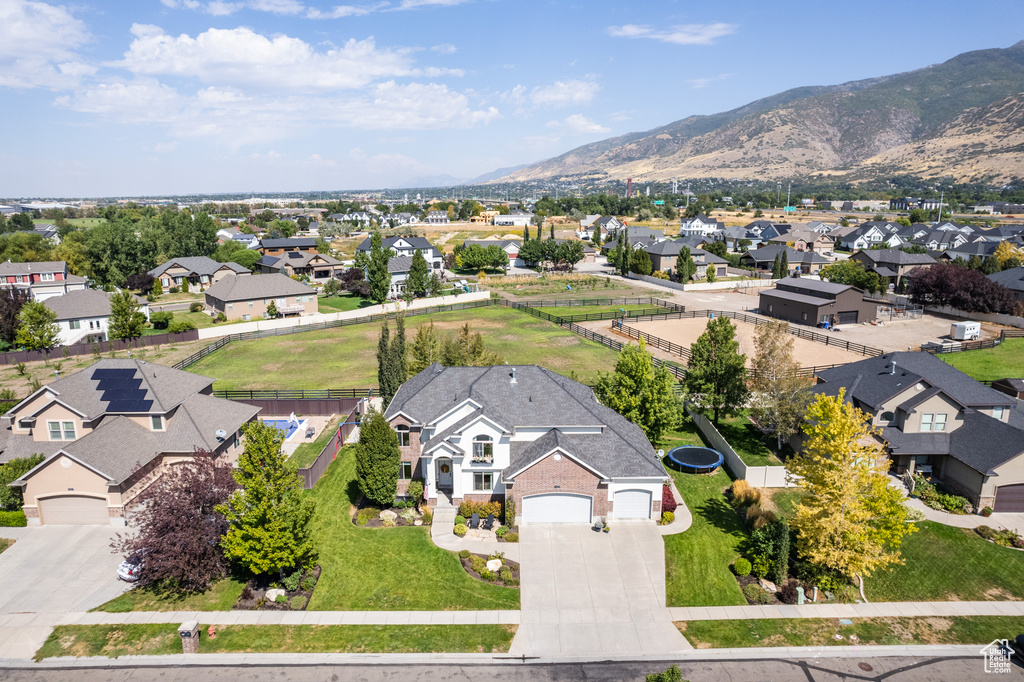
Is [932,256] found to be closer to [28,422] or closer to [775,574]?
[775,574]

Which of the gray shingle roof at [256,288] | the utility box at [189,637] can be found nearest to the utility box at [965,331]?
the utility box at [189,637]

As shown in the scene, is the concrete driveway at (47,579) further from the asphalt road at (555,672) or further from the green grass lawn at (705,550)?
the green grass lawn at (705,550)

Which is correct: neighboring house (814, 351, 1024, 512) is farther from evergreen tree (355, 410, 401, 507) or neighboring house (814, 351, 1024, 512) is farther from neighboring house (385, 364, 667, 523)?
evergreen tree (355, 410, 401, 507)

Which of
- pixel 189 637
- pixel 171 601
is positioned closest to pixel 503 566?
pixel 189 637

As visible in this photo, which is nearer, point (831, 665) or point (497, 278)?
point (831, 665)

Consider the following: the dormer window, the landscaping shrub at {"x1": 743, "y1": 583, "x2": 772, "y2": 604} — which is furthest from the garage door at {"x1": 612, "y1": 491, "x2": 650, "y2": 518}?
the dormer window

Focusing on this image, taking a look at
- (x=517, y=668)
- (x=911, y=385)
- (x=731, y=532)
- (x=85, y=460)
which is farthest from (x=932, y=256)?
(x=85, y=460)
